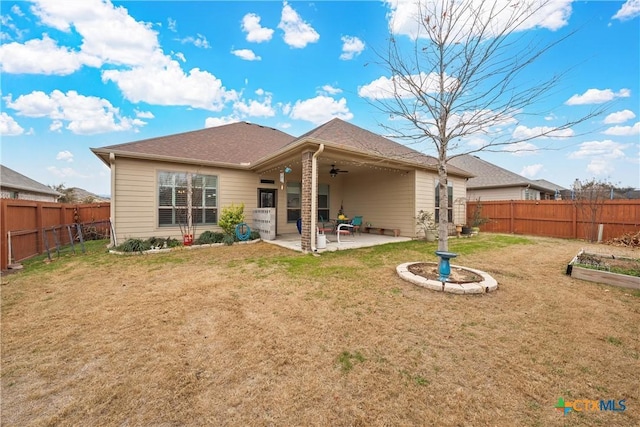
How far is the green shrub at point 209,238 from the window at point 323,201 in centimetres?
469

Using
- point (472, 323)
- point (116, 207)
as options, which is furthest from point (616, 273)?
point (116, 207)

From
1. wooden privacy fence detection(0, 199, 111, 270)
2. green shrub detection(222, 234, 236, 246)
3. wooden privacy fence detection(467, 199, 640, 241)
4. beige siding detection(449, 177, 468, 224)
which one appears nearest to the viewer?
wooden privacy fence detection(0, 199, 111, 270)

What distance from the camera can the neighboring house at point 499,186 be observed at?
15352 millimetres

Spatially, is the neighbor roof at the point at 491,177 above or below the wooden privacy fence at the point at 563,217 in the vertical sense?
above

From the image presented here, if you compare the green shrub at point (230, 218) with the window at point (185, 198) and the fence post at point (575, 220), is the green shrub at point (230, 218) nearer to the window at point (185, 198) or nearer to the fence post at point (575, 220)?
the window at point (185, 198)

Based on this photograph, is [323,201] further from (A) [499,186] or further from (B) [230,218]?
(A) [499,186]

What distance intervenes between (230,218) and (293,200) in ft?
10.3

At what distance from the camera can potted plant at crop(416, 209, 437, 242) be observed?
902 centimetres

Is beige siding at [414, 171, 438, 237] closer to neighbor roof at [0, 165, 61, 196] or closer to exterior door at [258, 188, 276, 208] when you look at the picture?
exterior door at [258, 188, 276, 208]

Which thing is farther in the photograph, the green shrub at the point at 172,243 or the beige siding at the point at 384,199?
the beige siding at the point at 384,199

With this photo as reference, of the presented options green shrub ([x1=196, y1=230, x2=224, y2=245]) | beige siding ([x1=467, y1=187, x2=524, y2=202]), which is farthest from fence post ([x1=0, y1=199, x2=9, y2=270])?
beige siding ([x1=467, y1=187, x2=524, y2=202])

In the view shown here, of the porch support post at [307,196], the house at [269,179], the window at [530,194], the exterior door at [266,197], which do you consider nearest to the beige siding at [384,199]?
the house at [269,179]

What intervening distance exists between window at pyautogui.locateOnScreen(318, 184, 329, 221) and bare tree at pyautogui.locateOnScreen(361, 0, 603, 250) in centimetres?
671

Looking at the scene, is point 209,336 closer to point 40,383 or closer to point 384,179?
point 40,383
